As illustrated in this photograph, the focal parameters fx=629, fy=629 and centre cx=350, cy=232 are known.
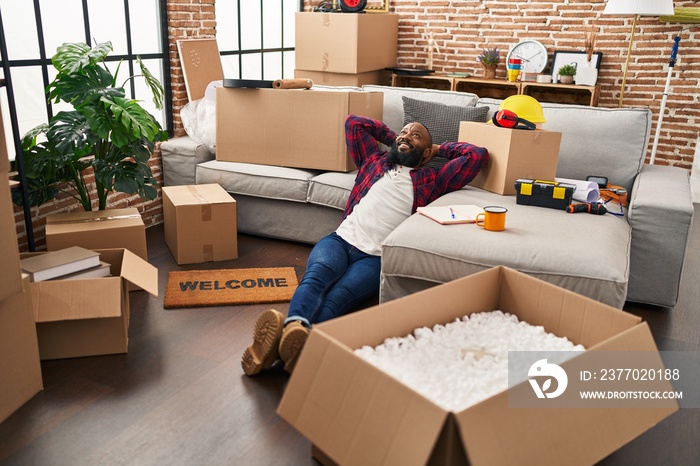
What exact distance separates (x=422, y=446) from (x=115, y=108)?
2176 mm

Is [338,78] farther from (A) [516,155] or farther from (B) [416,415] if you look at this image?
(B) [416,415]

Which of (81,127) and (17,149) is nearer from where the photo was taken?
(17,149)

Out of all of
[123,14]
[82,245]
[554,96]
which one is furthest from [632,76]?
[82,245]

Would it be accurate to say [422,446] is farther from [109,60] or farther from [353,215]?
[109,60]

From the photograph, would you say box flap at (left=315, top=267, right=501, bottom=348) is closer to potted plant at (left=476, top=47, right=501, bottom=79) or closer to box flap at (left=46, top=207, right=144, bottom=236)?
box flap at (left=46, top=207, right=144, bottom=236)

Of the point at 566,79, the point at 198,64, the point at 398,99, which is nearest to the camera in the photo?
the point at 398,99

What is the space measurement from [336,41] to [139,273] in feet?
10.8

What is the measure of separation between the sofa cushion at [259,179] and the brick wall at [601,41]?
2.68 metres

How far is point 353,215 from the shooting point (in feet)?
9.48

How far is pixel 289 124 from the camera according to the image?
3600 millimetres

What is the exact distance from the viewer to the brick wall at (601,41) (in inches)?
197

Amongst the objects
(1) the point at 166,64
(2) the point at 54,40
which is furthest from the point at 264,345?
(1) the point at 166,64

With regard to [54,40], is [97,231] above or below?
below

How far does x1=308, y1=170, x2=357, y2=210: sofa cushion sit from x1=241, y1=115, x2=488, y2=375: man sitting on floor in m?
0.19
